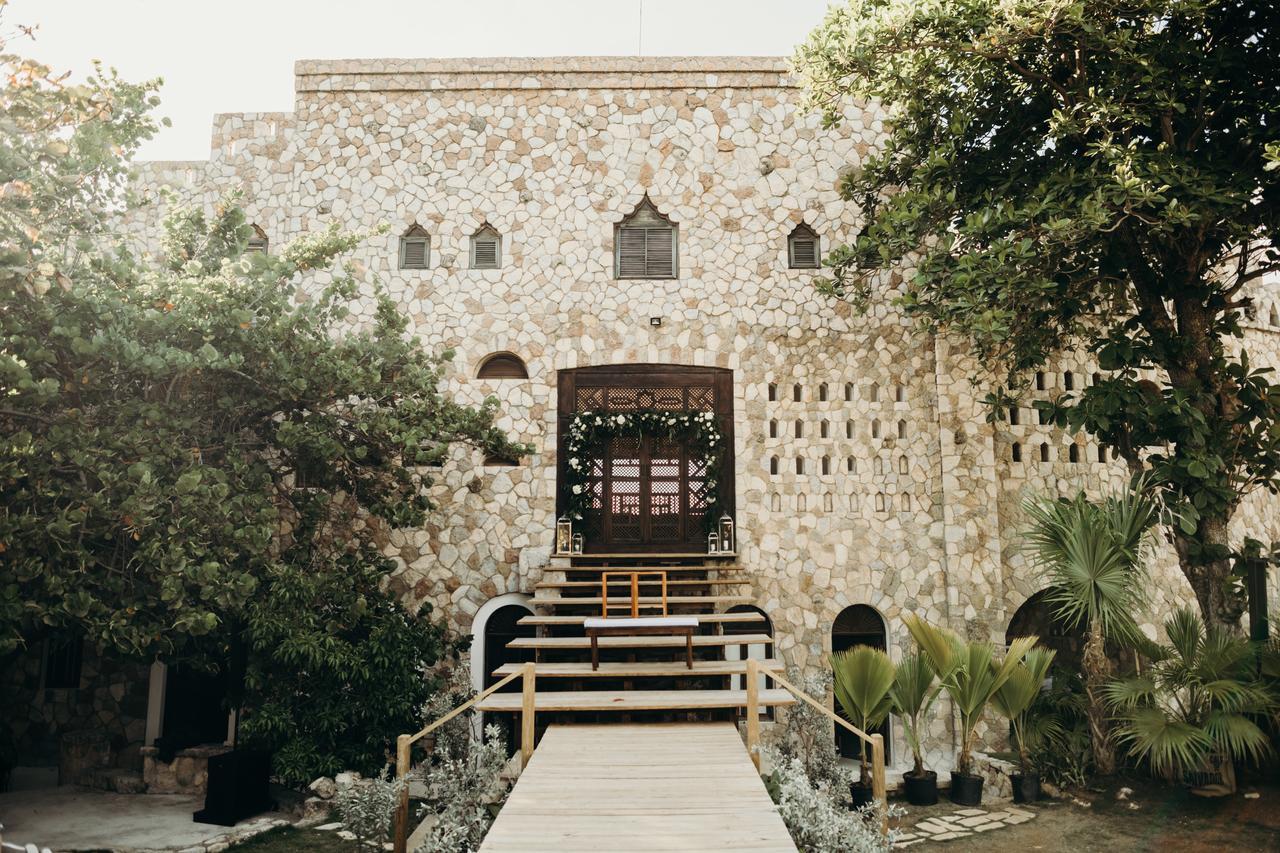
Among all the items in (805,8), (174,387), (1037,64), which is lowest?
(174,387)

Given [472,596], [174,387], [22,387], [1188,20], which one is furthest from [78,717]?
[1188,20]

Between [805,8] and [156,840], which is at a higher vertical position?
[805,8]

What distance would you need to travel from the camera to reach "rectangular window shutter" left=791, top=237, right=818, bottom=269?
1310cm

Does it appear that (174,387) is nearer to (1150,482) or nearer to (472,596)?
(472,596)

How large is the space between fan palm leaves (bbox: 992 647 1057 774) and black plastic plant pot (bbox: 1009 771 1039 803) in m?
0.07

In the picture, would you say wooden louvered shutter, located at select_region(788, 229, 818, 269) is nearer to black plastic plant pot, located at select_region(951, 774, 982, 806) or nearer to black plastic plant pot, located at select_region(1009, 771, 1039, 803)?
black plastic plant pot, located at select_region(951, 774, 982, 806)

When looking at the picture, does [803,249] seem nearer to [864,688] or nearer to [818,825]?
[864,688]

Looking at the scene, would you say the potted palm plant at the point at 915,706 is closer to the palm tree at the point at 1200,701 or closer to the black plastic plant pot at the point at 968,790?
the black plastic plant pot at the point at 968,790

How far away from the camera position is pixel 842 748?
39.7 feet

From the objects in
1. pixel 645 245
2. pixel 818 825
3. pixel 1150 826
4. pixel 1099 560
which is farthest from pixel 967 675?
pixel 645 245

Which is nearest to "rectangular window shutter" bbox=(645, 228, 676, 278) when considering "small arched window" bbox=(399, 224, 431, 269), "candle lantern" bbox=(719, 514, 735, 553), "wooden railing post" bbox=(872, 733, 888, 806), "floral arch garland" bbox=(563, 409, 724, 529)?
"floral arch garland" bbox=(563, 409, 724, 529)

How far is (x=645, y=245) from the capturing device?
13.1 metres

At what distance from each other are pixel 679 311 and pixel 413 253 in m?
→ 4.25

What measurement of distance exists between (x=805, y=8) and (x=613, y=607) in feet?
29.9
